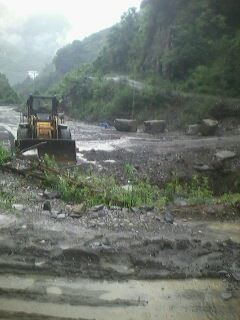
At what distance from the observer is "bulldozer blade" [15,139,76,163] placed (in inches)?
535

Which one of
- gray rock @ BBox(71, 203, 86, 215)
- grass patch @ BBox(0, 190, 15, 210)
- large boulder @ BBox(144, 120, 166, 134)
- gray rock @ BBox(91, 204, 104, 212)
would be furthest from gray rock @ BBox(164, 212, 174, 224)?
large boulder @ BBox(144, 120, 166, 134)

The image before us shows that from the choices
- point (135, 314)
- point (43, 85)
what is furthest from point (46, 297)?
point (43, 85)

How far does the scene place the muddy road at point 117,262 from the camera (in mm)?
4988

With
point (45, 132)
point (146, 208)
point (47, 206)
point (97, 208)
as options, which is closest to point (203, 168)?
point (45, 132)

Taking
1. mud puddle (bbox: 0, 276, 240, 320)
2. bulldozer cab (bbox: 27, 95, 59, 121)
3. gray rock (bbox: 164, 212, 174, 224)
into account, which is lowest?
mud puddle (bbox: 0, 276, 240, 320)

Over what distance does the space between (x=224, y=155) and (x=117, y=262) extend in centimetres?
1069

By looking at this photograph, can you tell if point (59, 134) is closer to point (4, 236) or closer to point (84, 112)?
point (4, 236)

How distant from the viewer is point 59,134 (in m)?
15.2

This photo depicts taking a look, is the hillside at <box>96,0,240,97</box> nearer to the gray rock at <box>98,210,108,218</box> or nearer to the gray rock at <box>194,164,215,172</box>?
the gray rock at <box>194,164,215,172</box>

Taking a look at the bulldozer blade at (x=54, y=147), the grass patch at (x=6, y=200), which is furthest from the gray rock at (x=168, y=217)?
the bulldozer blade at (x=54, y=147)

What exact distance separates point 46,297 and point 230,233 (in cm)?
344

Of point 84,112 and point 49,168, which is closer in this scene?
point 49,168

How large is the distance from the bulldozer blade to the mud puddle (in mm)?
8540

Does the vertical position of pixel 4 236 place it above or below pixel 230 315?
above
